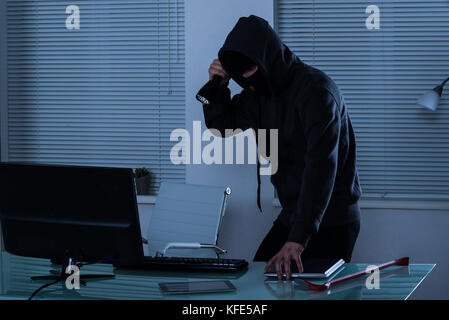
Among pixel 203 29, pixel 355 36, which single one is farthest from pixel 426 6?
pixel 203 29

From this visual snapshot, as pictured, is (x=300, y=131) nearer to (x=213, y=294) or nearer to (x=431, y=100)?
(x=213, y=294)

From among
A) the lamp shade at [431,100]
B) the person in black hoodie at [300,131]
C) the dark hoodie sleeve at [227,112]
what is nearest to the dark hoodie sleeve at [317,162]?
the person in black hoodie at [300,131]

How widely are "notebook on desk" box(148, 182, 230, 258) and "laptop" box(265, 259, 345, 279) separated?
1030 mm

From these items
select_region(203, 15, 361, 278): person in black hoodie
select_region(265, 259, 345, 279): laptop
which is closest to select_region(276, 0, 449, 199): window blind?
select_region(203, 15, 361, 278): person in black hoodie

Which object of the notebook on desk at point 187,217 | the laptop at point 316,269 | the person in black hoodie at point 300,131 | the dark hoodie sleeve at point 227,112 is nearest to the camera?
the laptop at point 316,269

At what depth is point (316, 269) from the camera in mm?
2031

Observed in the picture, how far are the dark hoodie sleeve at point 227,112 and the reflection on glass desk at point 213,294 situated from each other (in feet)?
2.98

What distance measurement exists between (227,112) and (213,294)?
49.9 inches

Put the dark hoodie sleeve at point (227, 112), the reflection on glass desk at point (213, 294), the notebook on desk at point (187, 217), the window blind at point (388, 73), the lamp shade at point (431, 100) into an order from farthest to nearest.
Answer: the window blind at point (388, 73), the lamp shade at point (431, 100), the notebook on desk at point (187, 217), the dark hoodie sleeve at point (227, 112), the reflection on glass desk at point (213, 294)

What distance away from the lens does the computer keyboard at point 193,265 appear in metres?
2.15

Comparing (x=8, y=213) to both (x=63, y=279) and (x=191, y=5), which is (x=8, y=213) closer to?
(x=63, y=279)

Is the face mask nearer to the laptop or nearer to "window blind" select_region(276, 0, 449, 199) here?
the laptop

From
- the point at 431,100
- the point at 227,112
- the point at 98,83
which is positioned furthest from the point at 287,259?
the point at 98,83

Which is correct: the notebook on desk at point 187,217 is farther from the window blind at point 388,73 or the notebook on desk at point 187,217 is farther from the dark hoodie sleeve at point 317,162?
the window blind at point 388,73
